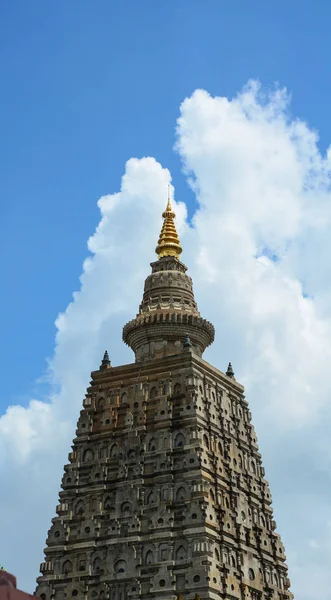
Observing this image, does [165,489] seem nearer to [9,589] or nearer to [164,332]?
[164,332]

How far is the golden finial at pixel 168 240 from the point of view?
71.2m

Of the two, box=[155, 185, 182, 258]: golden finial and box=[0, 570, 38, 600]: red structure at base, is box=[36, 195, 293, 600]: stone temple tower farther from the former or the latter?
box=[0, 570, 38, 600]: red structure at base

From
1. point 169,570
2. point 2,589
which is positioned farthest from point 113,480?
point 2,589

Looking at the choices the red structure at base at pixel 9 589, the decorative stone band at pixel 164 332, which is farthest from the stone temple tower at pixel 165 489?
the red structure at base at pixel 9 589

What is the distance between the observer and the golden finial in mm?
71250

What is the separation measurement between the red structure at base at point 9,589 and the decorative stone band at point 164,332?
2896 cm

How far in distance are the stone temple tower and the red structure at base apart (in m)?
17.1

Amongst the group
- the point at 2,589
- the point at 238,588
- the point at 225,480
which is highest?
the point at 225,480

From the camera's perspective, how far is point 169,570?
5341 cm

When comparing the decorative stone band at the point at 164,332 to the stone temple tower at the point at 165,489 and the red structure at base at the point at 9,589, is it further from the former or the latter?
the red structure at base at the point at 9,589

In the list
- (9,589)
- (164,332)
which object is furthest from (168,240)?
(9,589)

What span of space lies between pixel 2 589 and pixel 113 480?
23.3 metres

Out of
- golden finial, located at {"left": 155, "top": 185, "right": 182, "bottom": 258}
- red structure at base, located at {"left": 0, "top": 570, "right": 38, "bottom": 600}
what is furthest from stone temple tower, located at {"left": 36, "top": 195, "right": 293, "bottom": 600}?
red structure at base, located at {"left": 0, "top": 570, "right": 38, "bottom": 600}

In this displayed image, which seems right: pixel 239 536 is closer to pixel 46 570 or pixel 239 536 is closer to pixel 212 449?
pixel 212 449
